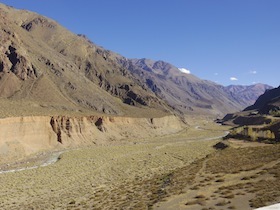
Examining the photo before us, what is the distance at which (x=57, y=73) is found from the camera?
10881cm

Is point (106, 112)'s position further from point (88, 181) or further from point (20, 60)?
point (88, 181)

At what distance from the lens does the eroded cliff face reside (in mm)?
58469

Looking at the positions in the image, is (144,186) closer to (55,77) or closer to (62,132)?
(62,132)

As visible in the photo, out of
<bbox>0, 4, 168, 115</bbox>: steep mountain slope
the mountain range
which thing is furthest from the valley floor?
<bbox>0, 4, 168, 115</bbox>: steep mountain slope

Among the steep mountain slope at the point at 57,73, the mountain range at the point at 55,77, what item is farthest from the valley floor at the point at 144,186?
the steep mountain slope at the point at 57,73

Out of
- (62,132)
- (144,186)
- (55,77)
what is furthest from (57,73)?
(144,186)

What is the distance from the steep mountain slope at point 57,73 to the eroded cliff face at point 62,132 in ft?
28.1

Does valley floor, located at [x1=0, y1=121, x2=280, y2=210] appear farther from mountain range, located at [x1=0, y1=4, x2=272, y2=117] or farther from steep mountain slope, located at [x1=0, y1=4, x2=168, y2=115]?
steep mountain slope, located at [x1=0, y1=4, x2=168, y2=115]

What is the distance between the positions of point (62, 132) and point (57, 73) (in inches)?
1561

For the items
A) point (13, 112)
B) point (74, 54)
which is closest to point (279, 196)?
point (13, 112)

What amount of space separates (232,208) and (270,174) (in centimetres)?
790

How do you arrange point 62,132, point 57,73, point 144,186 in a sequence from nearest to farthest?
1. point 144,186
2. point 62,132
3. point 57,73

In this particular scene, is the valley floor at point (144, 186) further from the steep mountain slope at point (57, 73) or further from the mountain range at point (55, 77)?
the steep mountain slope at point (57, 73)

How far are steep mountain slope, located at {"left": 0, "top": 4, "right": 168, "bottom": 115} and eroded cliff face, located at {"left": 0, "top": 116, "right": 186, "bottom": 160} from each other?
8.55 meters
